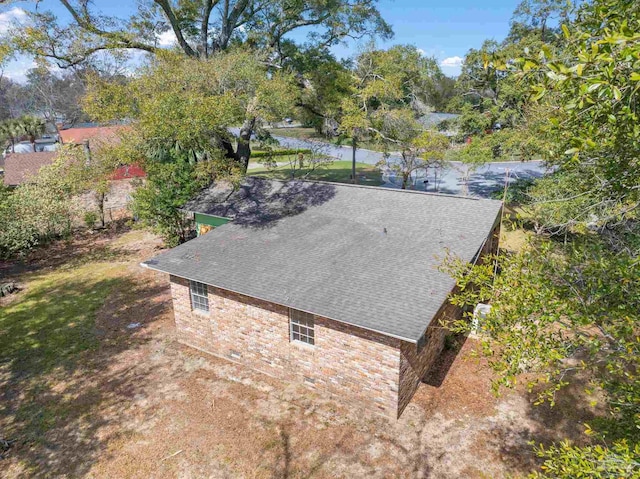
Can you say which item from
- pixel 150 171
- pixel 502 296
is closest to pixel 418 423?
pixel 502 296

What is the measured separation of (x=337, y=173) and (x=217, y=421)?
3502cm

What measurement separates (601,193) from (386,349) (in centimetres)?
583

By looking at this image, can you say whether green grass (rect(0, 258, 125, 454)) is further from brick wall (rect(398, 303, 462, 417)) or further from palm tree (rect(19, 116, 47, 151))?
palm tree (rect(19, 116, 47, 151))

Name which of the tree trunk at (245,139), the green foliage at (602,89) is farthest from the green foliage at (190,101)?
the green foliage at (602,89)

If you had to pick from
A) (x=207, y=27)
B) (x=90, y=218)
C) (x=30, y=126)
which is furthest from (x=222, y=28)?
(x=30, y=126)

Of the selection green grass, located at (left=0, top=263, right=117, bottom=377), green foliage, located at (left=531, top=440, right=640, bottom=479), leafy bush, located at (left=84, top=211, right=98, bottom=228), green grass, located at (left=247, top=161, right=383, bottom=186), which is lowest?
green grass, located at (left=0, top=263, right=117, bottom=377)

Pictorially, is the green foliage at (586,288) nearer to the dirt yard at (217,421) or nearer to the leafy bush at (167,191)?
the dirt yard at (217,421)

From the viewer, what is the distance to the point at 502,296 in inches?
246

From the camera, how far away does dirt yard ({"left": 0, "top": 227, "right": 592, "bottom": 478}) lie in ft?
31.7

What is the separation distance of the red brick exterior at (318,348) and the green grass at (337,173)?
24774mm

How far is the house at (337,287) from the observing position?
1073cm

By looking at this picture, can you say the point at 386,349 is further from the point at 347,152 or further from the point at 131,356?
the point at 347,152

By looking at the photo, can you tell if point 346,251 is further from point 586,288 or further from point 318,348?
point 586,288

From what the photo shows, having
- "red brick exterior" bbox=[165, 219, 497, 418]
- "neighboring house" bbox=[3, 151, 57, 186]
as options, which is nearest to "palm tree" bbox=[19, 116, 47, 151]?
"neighboring house" bbox=[3, 151, 57, 186]
